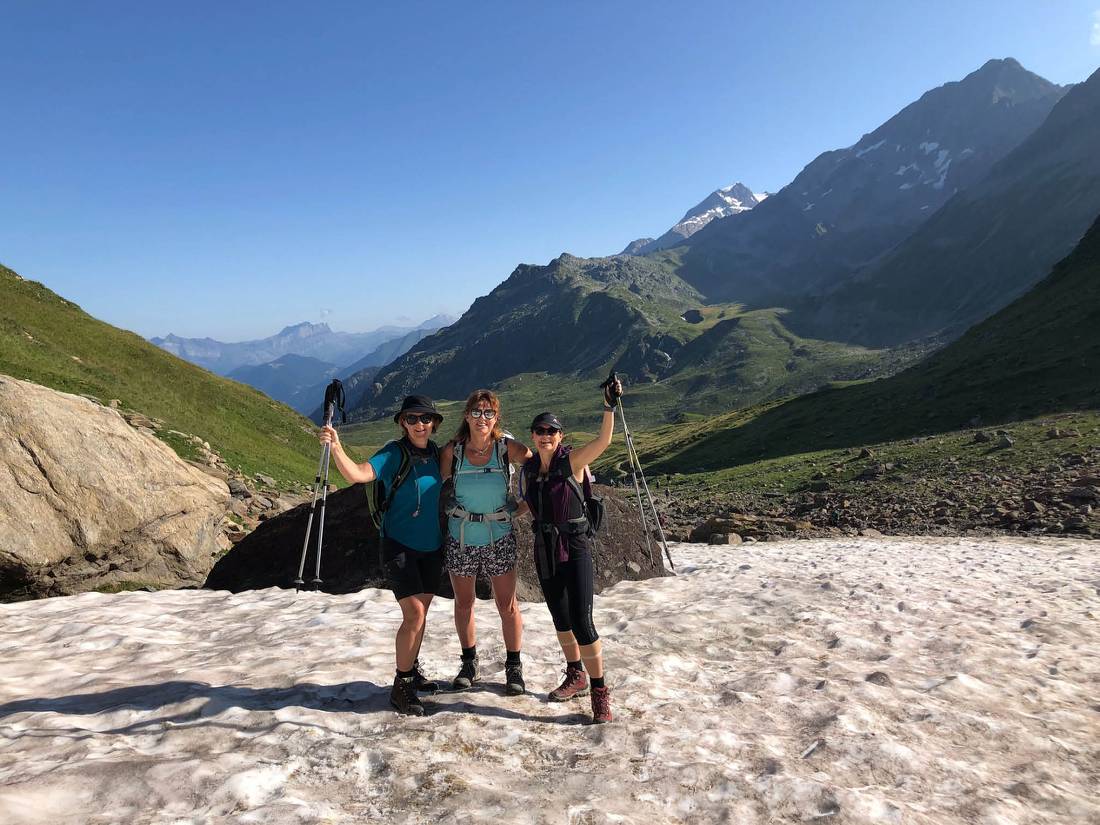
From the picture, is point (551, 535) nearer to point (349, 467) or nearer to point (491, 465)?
point (491, 465)

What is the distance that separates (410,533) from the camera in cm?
737

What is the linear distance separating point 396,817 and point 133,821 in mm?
2159

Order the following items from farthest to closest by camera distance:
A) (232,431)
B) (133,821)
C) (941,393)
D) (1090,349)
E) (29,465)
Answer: (941,393) < (1090,349) < (232,431) < (29,465) < (133,821)

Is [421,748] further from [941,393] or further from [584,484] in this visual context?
[941,393]

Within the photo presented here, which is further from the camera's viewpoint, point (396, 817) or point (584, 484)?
point (584, 484)

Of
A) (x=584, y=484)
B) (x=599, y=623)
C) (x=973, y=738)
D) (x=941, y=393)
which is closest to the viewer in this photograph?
(x=973, y=738)

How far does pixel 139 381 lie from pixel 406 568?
4963 centimetres

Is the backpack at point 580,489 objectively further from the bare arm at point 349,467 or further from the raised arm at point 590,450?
the bare arm at point 349,467

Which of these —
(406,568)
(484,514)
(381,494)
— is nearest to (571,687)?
(484,514)

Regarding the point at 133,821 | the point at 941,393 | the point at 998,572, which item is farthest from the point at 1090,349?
the point at 133,821

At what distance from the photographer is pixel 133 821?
5.00 m

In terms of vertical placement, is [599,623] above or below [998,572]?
above

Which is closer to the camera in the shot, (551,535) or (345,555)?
(551,535)

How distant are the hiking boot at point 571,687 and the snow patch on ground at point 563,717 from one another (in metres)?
Result: 0.14
